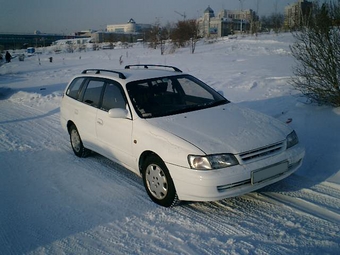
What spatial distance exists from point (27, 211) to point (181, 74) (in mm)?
3074

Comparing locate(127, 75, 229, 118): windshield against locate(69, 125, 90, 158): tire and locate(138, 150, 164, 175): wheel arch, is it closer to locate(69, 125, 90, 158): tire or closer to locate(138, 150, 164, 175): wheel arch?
locate(138, 150, 164, 175): wheel arch

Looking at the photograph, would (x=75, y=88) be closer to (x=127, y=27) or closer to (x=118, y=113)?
(x=118, y=113)

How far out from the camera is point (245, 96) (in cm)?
889

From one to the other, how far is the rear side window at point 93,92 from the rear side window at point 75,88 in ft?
1.18

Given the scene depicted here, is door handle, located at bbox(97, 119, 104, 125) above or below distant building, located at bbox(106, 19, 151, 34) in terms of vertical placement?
below

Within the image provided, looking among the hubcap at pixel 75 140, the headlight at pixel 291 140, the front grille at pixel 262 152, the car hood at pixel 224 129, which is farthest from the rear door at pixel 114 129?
the headlight at pixel 291 140

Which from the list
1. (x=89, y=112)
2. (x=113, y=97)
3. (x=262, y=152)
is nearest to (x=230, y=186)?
(x=262, y=152)

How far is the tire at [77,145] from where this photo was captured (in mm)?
5484

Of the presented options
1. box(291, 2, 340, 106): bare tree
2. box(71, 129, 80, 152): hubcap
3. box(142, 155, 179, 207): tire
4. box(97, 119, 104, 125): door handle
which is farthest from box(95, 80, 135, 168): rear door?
box(291, 2, 340, 106): bare tree

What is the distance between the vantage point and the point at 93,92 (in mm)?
5121

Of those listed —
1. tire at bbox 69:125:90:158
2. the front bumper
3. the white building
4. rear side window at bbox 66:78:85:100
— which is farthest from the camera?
the white building

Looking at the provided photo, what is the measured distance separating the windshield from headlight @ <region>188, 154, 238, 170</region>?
108 cm

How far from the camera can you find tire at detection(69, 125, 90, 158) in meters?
5.48

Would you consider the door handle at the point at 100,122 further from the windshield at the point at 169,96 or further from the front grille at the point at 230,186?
the front grille at the point at 230,186
